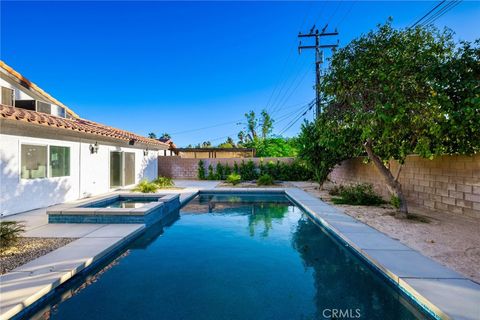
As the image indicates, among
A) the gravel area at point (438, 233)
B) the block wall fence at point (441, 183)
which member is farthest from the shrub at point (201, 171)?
the gravel area at point (438, 233)

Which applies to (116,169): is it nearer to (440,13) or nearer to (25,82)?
(25,82)

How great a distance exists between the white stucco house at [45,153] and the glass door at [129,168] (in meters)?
0.17

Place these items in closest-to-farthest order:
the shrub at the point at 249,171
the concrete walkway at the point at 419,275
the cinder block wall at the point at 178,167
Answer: the concrete walkway at the point at 419,275 < the shrub at the point at 249,171 < the cinder block wall at the point at 178,167

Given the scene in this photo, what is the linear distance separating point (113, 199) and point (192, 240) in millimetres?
5545

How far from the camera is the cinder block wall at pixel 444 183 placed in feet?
22.6

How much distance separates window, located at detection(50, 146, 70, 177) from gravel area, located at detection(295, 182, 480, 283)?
1011 cm

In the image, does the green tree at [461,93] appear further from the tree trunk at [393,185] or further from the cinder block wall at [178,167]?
the cinder block wall at [178,167]

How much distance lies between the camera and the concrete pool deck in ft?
9.65

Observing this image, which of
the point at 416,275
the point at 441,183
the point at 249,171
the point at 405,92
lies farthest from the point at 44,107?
the point at 441,183

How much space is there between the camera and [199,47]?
18828 millimetres

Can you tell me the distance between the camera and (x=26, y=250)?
464 centimetres

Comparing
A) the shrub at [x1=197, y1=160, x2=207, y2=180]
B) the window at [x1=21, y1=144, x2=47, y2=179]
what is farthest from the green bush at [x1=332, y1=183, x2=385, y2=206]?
the shrub at [x1=197, y1=160, x2=207, y2=180]

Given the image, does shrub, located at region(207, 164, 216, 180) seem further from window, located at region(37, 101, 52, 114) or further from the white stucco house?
window, located at region(37, 101, 52, 114)

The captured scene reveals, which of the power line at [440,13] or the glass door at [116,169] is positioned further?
the glass door at [116,169]
